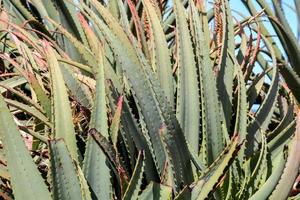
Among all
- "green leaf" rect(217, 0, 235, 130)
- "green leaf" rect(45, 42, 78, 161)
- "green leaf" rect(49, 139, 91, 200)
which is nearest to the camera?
"green leaf" rect(49, 139, 91, 200)

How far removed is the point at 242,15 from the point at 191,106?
1.73ft

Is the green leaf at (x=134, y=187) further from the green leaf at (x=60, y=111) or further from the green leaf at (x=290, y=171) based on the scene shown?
the green leaf at (x=290, y=171)

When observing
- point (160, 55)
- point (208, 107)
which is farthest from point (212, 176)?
point (160, 55)

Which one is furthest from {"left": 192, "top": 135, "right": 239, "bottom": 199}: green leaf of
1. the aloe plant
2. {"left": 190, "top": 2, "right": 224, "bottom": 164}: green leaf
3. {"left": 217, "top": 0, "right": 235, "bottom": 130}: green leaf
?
{"left": 217, "top": 0, "right": 235, "bottom": 130}: green leaf

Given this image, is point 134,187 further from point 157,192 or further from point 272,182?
point 272,182

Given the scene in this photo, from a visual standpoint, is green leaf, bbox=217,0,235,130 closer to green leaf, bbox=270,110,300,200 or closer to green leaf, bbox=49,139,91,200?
green leaf, bbox=270,110,300,200

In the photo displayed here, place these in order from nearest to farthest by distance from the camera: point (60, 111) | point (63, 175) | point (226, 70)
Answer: point (63, 175)
point (60, 111)
point (226, 70)

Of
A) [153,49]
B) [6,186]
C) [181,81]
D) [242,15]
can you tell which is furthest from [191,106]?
[242,15]

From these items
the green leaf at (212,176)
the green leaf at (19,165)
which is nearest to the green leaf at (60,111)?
the green leaf at (19,165)

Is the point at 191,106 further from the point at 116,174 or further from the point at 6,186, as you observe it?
the point at 6,186

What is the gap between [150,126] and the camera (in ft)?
3.56

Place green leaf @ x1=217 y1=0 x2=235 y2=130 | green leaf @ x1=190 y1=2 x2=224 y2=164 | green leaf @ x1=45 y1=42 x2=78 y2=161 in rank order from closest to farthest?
green leaf @ x1=45 y1=42 x2=78 y2=161, green leaf @ x1=190 y1=2 x2=224 y2=164, green leaf @ x1=217 y1=0 x2=235 y2=130

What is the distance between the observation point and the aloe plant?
938 mm

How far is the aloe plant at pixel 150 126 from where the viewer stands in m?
0.94
